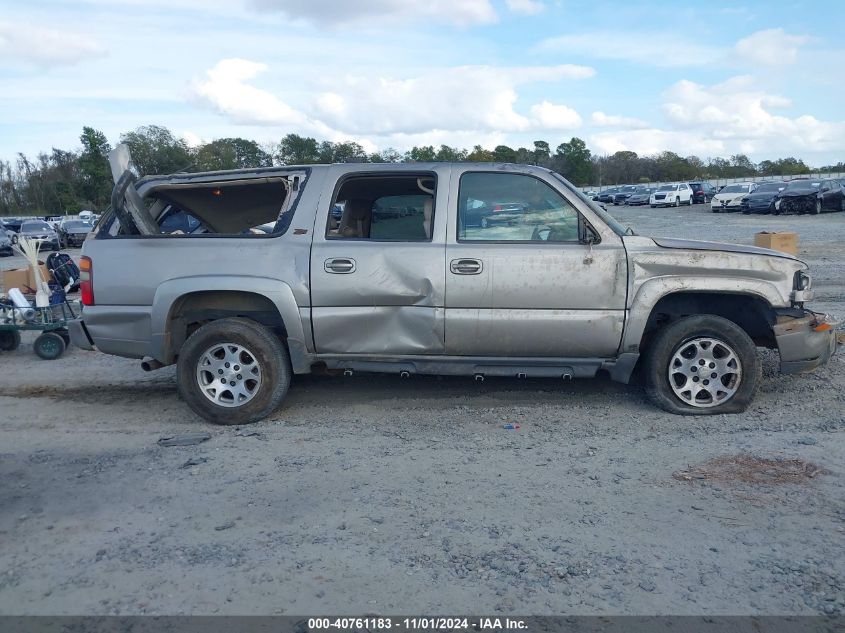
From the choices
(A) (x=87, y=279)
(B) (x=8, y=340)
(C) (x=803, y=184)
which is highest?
(C) (x=803, y=184)

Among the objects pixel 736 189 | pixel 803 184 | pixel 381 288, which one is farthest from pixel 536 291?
pixel 736 189

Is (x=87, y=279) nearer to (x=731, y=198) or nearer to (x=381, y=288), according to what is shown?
(x=381, y=288)

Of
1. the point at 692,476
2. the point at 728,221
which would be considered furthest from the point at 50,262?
the point at 728,221

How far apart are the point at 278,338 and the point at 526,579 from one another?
311 cm

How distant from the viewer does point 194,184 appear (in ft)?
20.3

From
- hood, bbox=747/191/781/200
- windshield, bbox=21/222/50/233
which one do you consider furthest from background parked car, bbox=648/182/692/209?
windshield, bbox=21/222/50/233

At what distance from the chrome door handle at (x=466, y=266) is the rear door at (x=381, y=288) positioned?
0.28ft

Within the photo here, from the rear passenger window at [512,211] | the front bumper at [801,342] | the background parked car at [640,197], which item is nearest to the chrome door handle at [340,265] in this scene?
the rear passenger window at [512,211]

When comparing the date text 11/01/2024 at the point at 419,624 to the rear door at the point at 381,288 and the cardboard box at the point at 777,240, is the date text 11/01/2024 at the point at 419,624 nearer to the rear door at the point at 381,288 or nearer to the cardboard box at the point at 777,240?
the rear door at the point at 381,288

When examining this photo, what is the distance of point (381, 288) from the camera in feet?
18.4

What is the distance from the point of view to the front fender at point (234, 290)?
221 inches

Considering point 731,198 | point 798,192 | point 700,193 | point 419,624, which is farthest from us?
point 700,193

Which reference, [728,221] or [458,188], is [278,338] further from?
[728,221]

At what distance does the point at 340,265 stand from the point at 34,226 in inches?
1200
